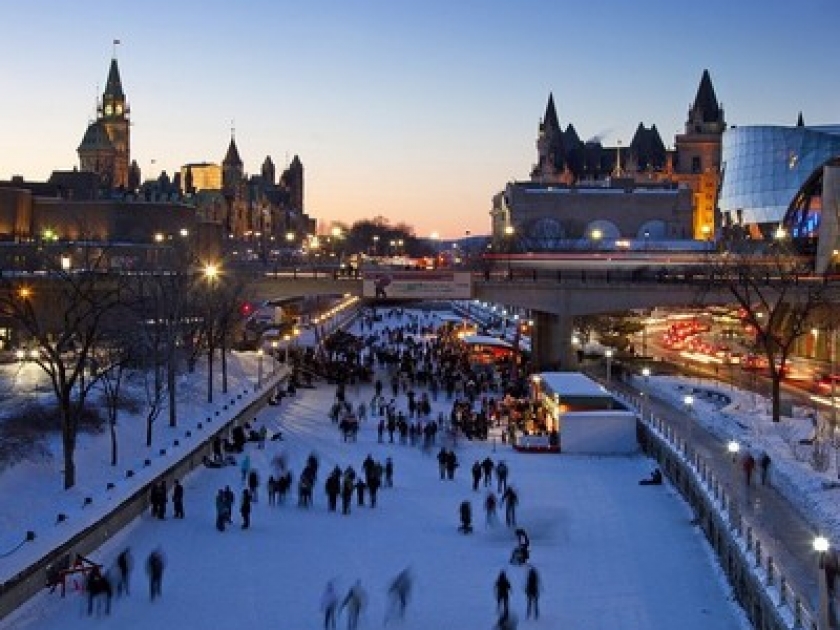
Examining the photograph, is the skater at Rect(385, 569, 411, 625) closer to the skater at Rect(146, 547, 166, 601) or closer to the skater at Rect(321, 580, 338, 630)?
the skater at Rect(321, 580, 338, 630)

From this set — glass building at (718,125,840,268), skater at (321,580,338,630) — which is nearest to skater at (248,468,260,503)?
skater at (321,580,338,630)

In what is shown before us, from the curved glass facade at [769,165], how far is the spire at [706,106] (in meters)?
42.0

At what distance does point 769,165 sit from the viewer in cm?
10600

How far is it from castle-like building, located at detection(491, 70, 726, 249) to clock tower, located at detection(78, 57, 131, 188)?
5347 centimetres

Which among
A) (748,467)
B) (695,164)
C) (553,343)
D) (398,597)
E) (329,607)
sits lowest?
(398,597)

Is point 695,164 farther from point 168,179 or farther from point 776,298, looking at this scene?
point 776,298

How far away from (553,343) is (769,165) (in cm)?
6402

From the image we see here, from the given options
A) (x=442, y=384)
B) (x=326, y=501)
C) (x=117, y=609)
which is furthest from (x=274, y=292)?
(x=117, y=609)

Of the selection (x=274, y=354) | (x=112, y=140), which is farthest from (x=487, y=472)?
(x=112, y=140)

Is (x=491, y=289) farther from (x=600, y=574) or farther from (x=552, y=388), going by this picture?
(x=600, y=574)

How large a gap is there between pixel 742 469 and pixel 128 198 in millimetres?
91363

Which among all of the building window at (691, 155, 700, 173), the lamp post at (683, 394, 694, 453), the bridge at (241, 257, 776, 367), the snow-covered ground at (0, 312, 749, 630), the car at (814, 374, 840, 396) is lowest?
the snow-covered ground at (0, 312, 749, 630)

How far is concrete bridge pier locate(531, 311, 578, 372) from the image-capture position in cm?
4888

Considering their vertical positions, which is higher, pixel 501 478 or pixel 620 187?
pixel 620 187
